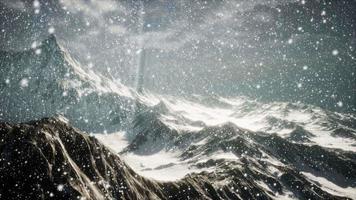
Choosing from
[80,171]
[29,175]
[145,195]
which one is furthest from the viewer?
[145,195]

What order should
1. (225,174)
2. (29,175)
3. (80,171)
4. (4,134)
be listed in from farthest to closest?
(225,174) → (80,171) → (4,134) → (29,175)

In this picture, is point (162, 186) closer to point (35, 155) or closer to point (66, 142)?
point (66, 142)

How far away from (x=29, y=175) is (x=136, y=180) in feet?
123

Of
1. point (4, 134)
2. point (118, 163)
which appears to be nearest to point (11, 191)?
point (4, 134)

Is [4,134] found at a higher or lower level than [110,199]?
higher

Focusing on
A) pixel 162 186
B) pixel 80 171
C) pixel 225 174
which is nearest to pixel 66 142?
pixel 80 171

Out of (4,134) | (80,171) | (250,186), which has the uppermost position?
(4,134)

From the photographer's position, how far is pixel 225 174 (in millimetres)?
173375

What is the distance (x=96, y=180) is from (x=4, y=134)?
23.2 metres

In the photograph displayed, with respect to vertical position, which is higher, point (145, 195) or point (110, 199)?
point (110, 199)

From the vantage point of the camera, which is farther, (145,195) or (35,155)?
(145,195)

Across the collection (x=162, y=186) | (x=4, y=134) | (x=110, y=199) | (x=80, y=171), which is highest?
(x=4, y=134)

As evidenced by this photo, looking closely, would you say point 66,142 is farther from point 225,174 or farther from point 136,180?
point 225,174

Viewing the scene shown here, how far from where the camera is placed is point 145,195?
94.7 m
